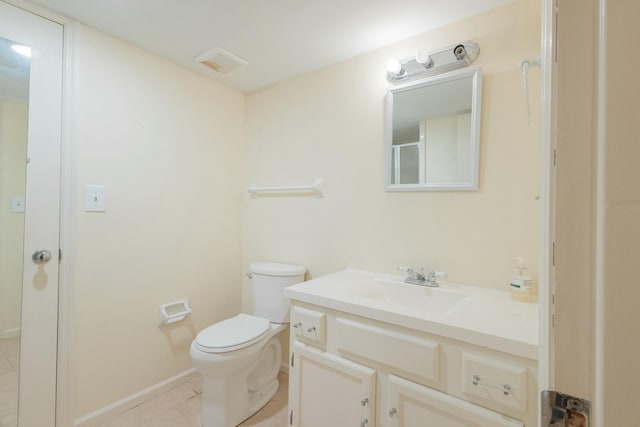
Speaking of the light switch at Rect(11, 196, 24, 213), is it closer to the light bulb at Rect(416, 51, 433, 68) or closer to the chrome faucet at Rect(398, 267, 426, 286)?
the chrome faucet at Rect(398, 267, 426, 286)

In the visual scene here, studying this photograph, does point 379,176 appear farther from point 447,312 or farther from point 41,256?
point 41,256

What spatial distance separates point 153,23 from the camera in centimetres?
151

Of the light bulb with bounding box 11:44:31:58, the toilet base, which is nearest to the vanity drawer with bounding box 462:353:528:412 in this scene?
the toilet base

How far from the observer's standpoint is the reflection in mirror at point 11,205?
1326 millimetres

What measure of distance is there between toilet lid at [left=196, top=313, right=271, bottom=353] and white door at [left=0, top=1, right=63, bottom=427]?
708 millimetres

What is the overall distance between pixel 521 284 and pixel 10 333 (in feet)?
7.35

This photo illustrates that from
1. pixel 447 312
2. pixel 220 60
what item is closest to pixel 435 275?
pixel 447 312

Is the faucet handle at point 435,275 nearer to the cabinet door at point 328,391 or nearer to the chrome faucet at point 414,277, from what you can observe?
the chrome faucet at point 414,277

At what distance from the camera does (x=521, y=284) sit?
120 centimetres

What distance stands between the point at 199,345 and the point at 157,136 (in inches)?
49.6

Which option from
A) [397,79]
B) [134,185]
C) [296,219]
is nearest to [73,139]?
[134,185]

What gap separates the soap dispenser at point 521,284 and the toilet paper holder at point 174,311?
1.81 metres

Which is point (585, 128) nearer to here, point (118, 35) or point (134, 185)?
point (134, 185)

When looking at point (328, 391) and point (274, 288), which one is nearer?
point (328, 391)
